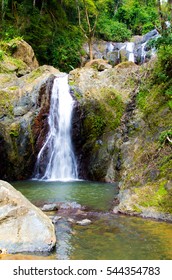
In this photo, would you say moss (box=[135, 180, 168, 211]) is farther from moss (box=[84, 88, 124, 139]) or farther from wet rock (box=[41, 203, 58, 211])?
moss (box=[84, 88, 124, 139])

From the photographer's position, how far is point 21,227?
5977 millimetres

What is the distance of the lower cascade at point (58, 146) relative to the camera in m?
14.2

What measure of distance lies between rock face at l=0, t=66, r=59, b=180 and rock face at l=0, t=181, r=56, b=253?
770cm

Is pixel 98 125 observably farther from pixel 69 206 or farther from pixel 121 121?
pixel 69 206

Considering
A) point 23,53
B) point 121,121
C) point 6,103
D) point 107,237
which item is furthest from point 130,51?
point 107,237

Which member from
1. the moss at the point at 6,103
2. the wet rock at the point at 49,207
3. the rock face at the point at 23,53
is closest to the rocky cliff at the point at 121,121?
the wet rock at the point at 49,207

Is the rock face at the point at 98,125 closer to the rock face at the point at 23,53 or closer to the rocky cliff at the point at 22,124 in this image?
the rocky cliff at the point at 22,124

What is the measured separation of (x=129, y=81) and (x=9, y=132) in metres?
5.75

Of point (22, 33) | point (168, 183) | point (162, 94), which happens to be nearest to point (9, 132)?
point (162, 94)

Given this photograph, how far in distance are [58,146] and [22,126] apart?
1735mm

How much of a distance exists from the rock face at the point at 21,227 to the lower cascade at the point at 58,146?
7.46m

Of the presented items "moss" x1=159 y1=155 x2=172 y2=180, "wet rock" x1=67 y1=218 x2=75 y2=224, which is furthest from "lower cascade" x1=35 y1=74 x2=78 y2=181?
"wet rock" x1=67 y1=218 x2=75 y2=224

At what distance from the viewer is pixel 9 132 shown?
14.0 metres

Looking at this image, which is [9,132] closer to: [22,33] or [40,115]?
[40,115]
